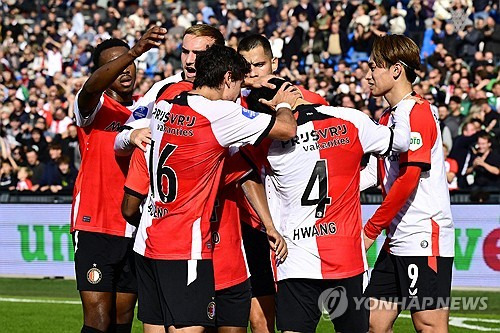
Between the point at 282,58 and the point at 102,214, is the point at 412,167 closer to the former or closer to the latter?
the point at 102,214

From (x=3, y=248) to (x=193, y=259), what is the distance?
1029 cm

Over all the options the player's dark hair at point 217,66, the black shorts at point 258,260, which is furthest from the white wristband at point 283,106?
the black shorts at point 258,260

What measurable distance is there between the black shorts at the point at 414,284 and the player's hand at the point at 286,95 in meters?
1.48

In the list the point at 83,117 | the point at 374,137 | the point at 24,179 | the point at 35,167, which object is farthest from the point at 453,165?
the point at 374,137

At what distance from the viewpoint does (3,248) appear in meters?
15.9

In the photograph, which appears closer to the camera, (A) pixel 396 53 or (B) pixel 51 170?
(A) pixel 396 53

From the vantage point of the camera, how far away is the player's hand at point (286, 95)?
641 centimetres

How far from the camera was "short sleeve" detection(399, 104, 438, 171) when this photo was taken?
673 cm

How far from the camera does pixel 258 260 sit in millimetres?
7641

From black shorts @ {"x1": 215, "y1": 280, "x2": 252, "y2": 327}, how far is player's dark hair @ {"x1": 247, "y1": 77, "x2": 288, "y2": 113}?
1217mm

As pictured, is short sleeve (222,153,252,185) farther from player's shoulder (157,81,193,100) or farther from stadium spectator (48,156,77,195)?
stadium spectator (48,156,77,195)

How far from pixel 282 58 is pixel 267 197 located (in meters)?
14.5

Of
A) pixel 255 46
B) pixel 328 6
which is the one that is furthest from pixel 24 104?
pixel 255 46

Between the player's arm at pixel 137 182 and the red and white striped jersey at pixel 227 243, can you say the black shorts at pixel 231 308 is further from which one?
the player's arm at pixel 137 182
